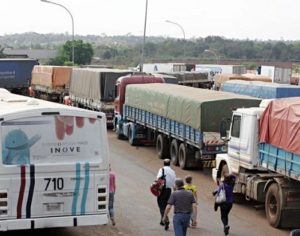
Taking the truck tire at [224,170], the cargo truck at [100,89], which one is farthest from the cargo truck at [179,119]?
the cargo truck at [100,89]

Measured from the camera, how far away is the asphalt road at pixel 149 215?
14023mm

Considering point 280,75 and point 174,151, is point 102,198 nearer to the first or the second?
point 174,151

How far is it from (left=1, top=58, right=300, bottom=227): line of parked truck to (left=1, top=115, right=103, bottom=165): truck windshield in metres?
4.55

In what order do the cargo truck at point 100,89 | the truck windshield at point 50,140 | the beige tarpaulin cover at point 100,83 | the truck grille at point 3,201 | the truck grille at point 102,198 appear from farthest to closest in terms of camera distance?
1. the beige tarpaulin cover at point 100,83
2. the cargo truck at point 100,89
3. the truck grille at point 102,198
4. the truck windshield at point 50,140
5. the truck grille at point 3,201

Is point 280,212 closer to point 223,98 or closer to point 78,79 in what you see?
point 223,98

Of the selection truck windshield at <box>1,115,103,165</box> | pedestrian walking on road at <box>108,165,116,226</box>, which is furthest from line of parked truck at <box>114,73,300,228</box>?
truck windshield at <box>1,115,103,165</box>

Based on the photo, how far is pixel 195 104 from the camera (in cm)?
2178

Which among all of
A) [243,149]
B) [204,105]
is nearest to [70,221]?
[243,149]

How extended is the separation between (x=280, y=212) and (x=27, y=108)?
6077mm

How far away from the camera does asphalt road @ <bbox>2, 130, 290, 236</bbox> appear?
14.0 metres

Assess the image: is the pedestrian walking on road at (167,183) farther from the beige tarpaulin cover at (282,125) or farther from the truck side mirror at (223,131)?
the truck side mirror at (223,131)

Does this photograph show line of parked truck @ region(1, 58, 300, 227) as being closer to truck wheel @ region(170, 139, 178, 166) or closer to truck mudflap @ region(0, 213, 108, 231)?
truck wheel @ region(170, 139, 178, 166)

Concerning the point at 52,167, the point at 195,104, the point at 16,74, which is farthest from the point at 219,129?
the point at 16,74

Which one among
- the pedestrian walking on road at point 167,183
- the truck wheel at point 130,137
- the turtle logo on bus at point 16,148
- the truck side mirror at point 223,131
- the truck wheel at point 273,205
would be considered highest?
the turtle logo on bus at point 16,148
